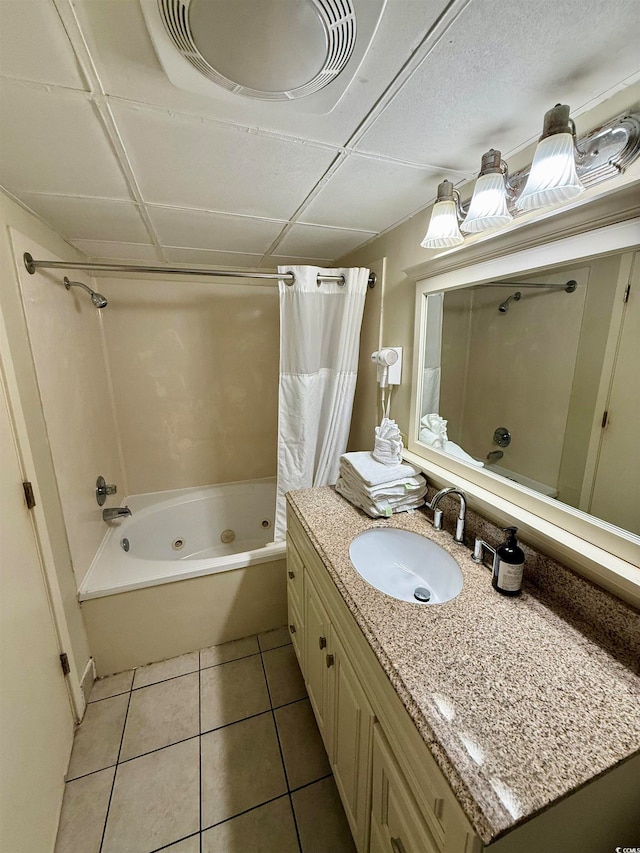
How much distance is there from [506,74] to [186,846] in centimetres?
220

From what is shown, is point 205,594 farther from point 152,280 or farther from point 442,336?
point 152,280

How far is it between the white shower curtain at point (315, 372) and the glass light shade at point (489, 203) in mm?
793

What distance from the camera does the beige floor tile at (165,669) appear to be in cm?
157

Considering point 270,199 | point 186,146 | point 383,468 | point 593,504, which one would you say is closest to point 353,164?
point 270,199

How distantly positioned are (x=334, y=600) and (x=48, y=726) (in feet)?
3.52

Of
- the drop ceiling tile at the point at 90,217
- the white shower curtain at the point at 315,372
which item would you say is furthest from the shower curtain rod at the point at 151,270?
the drop ceiling tile at the point at 90,217

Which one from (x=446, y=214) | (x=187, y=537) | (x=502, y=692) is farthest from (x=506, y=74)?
(x=187, y=537)

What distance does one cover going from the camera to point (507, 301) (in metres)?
1.07

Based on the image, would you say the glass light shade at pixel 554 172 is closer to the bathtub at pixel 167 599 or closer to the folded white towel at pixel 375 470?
the folded white towel at pixel 375 470

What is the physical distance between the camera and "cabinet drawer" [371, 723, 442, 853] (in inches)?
24.4

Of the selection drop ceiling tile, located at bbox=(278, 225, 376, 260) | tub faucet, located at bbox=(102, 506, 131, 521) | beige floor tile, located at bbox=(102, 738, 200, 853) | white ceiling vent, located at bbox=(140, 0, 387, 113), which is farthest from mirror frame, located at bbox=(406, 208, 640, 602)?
tub faucet, located at bbox=(102, 506, 131, 521)

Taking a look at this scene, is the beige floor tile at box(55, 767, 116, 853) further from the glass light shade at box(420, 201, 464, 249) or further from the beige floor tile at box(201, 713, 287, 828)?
Answer: the glass light shade at box(420, 201, 464, 249)

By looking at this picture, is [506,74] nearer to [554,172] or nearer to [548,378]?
[554,172]

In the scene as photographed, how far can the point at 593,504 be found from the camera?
87 cm
